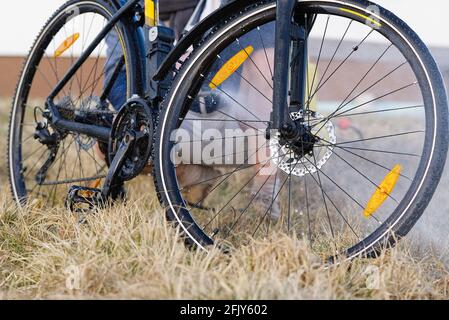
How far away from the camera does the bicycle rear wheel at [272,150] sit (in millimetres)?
1730

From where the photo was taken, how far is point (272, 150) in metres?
2.64

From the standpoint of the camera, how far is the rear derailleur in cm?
238

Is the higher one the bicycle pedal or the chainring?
the chainring

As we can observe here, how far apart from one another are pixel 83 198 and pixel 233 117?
0.73 m

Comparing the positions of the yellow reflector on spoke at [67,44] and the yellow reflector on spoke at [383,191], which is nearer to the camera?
the yellow reflector on spoke at [383,191]

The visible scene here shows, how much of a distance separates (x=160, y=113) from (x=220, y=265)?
73 cm

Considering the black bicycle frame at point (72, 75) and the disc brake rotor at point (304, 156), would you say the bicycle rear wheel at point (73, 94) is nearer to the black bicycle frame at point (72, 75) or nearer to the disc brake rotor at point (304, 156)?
the black bicycle frame at point (72, 75)

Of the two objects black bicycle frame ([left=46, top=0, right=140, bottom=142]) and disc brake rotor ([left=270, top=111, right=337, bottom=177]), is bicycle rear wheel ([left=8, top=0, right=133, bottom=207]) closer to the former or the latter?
black bicycle frame ([left=46, top=0, right=140, bottom=142])

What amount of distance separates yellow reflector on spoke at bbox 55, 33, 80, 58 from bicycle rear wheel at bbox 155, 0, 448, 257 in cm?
81

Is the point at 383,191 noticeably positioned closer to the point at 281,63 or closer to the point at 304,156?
the point at 304,156

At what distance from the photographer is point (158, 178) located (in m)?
2.19

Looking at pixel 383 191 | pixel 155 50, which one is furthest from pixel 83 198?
pixel 383 191

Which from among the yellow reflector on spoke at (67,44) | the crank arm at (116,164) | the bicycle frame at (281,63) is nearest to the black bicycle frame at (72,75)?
the bicycle frame at (281,63)

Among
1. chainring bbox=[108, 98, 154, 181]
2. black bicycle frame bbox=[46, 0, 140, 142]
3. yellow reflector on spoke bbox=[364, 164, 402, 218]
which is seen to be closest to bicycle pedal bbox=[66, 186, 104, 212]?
chainring bbox=[108, 98, 154, 181]
